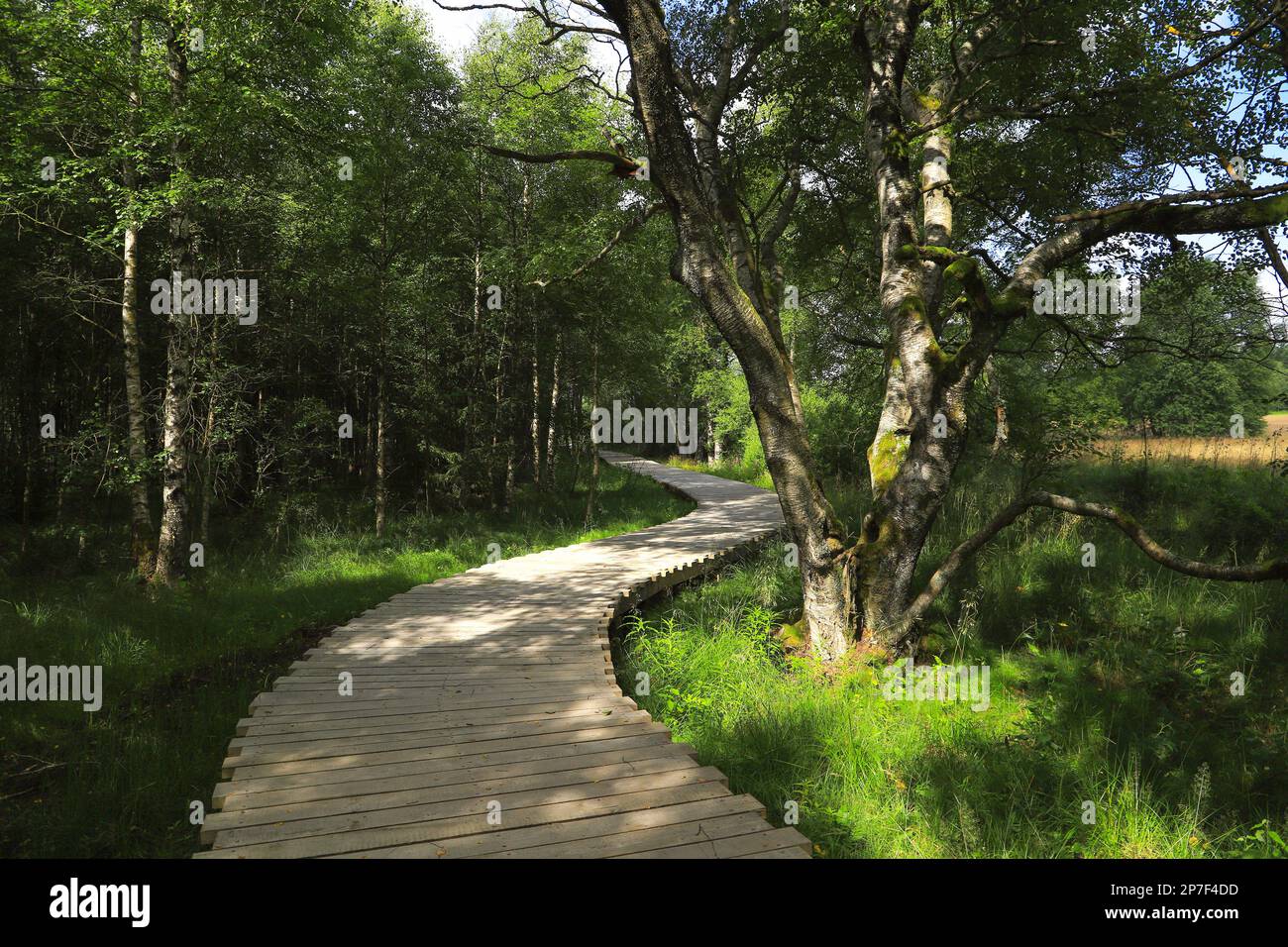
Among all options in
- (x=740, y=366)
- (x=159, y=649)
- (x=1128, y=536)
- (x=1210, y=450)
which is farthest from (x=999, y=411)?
(x=159, y=649)

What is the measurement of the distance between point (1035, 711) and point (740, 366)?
5348 mm

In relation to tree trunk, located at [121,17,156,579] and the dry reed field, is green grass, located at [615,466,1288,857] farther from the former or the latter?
tree trunk, located at [121,17,156,579]

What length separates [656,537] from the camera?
1173cm

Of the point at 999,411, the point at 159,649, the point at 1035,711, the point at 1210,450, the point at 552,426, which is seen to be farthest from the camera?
the point at 552,426

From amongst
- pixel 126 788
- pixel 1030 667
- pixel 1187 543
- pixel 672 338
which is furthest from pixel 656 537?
pixel 672 338

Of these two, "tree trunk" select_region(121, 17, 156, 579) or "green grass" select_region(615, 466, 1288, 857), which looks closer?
"green grass" select_region(615, 466, 1288, 857)

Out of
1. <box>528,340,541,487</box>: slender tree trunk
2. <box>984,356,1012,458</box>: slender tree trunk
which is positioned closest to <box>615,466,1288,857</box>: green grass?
<box>984,356,1012,458</box>: slender tree trunk

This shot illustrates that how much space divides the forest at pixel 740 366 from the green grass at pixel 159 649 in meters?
0.04

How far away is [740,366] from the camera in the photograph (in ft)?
29.0

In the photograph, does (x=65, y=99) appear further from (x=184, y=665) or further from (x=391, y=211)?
(x=184, y=665)

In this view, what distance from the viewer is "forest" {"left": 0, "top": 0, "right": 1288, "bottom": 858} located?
454cm

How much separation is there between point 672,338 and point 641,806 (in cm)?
2739

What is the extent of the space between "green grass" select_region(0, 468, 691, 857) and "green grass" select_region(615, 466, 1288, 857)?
3.51 m

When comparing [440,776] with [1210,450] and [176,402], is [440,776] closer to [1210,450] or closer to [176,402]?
[176,402]
